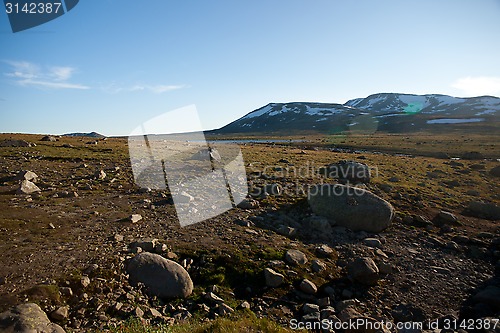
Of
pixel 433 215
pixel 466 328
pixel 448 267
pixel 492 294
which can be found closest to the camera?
pixel 466 328

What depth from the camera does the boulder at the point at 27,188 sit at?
48.8ft

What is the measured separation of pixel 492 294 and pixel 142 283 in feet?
38.4

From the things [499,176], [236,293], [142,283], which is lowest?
[499,176]

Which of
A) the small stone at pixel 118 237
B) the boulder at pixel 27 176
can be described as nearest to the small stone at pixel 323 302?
the small stone at pixel 118 237

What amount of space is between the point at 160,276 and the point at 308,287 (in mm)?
4854

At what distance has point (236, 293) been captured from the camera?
30.0 feet

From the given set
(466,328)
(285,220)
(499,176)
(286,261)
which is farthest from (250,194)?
(499,176)

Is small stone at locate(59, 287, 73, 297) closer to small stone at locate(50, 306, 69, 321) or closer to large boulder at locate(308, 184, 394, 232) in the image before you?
small stone at locate(50, 306, 69, 321)

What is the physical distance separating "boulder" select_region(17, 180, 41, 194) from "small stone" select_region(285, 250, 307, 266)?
1396 cm

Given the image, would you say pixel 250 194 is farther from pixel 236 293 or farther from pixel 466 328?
pixel 466 328

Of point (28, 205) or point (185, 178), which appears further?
point (185, 178)

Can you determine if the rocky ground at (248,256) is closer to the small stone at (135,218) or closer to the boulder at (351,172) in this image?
the small stone at (135,218)

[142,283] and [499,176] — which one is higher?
[142,283]

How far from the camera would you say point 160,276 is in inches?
346
